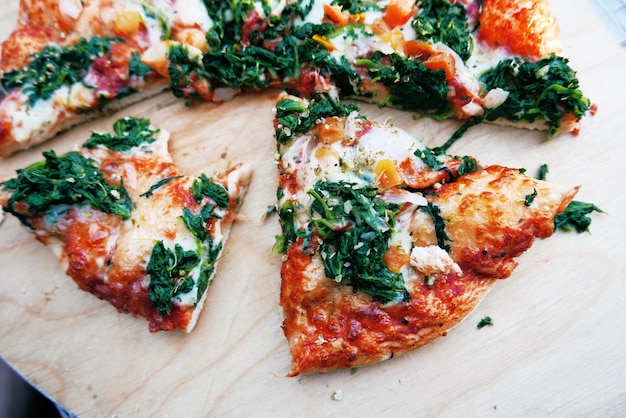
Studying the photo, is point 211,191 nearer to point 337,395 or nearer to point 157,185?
point 157,185

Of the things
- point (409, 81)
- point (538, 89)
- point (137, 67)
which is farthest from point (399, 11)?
point (137, 67)

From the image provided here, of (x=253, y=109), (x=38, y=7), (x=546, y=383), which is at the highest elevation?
(x=38, y=7)

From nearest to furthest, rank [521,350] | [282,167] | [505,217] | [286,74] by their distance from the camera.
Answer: [505,217], [521,350], [282,167], [286,74]

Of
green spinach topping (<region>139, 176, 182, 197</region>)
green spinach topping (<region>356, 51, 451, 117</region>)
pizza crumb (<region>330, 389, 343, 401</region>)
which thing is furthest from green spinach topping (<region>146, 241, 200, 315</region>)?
green spinach topping (<region>356, 51, 451, 117</region>)

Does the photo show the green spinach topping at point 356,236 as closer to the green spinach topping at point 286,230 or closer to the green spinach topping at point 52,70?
the green spinach topping at point 286,230

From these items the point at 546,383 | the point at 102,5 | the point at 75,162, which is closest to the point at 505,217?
the point at 546,383

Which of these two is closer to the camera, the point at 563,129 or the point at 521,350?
the point at 521,350

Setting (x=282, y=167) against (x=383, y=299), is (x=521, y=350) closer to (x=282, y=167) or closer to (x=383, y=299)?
(x=383, y=299)
